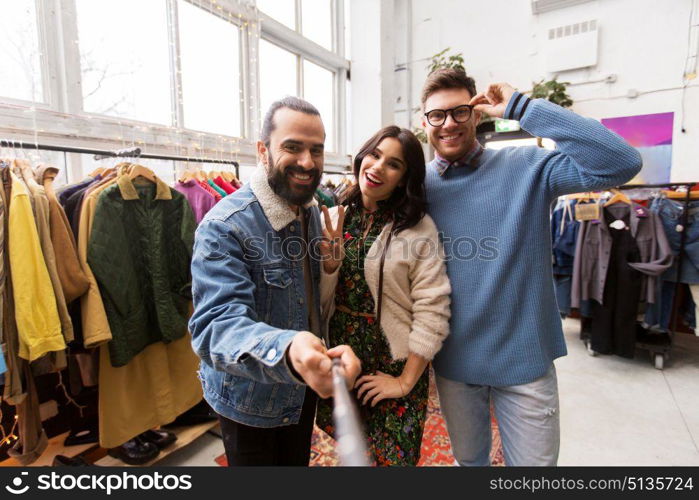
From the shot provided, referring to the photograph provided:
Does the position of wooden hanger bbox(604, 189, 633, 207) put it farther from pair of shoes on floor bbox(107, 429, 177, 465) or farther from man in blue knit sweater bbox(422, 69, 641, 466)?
pair of shoes on floor bbox(107, 429, 177, 465)

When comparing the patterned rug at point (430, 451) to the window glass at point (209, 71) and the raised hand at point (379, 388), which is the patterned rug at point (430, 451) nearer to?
the raised hand at point (379, 388)

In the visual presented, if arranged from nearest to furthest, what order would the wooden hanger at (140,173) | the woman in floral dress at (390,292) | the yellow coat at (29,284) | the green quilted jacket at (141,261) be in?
1. the woman in floral dress at (390,292)
2. the yellow coat at (29,284)
3. the green quilted jacket at (141,261)
4. the wooden hanger at (140,173)

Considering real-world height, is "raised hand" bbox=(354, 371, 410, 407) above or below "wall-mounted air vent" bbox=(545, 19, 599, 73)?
below

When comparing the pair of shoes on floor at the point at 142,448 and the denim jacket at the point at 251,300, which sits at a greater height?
the denim jacket at the point at 251,300

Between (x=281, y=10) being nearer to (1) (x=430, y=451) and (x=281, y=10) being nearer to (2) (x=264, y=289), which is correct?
(2) (x=264, y=289)

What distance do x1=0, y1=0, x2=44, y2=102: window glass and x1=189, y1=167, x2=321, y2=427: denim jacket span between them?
2.04 m

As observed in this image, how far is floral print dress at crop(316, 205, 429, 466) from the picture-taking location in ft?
3.84

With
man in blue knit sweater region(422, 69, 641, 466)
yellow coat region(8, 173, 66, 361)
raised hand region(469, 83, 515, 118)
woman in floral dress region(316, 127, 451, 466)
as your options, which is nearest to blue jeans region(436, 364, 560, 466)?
man in blue knit sweater region(422, 69, 641, 466)

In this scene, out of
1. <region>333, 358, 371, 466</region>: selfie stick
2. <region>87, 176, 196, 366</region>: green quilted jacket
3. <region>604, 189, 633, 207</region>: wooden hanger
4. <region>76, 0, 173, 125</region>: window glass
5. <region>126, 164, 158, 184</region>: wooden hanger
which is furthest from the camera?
<region>604, 189, 633, 207</region>: wooden hanger

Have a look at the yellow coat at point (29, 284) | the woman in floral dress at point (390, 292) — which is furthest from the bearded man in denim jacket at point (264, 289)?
the yellow coat at point (29, 284)

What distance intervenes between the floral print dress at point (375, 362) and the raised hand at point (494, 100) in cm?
46

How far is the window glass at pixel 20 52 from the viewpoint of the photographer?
6.88ft
